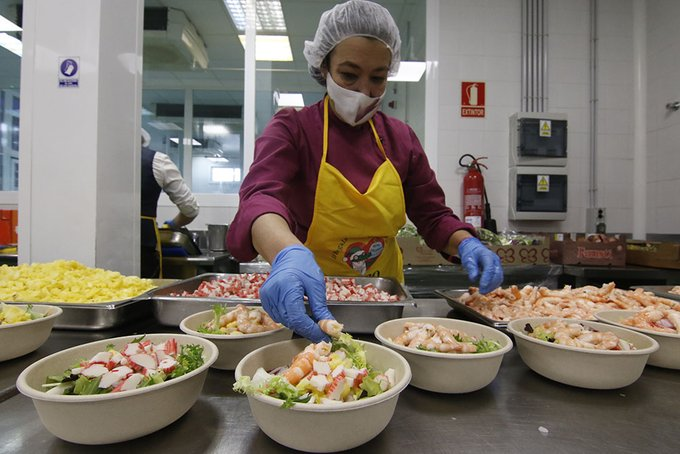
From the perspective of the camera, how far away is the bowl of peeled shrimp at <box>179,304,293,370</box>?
0.88 metres

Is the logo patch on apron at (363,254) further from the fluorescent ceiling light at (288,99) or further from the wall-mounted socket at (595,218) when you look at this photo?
the fluorescent ceiling light at (288,99)

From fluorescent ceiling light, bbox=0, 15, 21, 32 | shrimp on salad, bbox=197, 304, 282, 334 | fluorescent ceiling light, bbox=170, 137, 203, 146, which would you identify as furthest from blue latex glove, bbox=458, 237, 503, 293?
fluorescent ceiling light, bbox=0, 15, 21, 32

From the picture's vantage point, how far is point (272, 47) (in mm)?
4500

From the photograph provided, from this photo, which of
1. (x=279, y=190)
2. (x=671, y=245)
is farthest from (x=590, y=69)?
(x=279, y=190)

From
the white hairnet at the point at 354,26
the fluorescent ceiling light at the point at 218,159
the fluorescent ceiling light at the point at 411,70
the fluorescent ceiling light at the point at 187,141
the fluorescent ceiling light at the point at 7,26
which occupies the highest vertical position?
the fluorescent ceiling light at the point at 7,26

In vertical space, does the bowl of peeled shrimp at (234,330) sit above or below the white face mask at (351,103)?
below

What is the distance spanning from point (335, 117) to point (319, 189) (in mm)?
368

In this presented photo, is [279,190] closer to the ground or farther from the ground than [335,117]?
closer to the ground

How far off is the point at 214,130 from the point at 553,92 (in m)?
4.06

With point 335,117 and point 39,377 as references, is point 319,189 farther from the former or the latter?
point 39,377

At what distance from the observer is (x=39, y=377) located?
2.24 ft

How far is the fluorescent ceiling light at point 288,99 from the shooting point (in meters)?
4.56

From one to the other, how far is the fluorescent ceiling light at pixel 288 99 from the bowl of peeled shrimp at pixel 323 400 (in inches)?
167

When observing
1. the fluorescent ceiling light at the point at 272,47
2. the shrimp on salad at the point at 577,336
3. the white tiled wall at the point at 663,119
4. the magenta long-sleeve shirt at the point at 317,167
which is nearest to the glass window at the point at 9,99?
the fluorescent ceiling light at the point at 272,47
